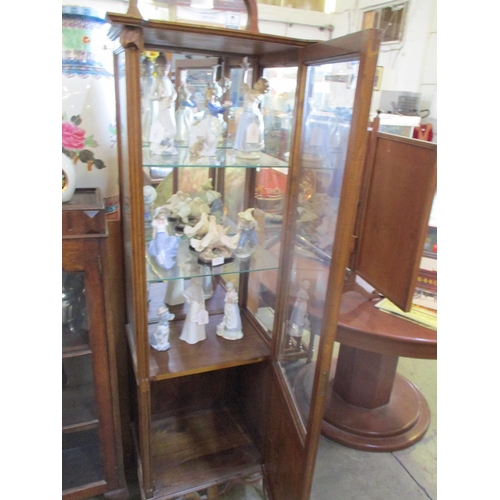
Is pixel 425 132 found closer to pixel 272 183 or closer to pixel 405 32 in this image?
pixel 405 32

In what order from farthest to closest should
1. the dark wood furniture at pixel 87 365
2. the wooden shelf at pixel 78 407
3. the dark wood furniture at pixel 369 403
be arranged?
the dark wood furniture at pixel 369 403 → the wooden shelf at pixel 78 407 → the dark wood furniture at pixel 87 365

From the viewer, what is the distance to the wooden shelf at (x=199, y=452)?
153cm

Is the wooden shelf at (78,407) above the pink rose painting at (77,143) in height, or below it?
below

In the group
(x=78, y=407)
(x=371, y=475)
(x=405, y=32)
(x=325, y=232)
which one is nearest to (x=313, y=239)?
(x=325, y=232)

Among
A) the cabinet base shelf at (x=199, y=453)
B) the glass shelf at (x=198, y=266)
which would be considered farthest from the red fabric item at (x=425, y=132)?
the cabinet base shelf at (x=199, y=453)

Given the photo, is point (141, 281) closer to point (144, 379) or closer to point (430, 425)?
point (144, 379)

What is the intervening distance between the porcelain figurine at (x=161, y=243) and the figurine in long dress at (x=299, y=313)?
0.44 meters

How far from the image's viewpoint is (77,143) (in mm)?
1354

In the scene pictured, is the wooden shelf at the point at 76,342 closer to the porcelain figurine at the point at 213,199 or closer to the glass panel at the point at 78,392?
the glass panel at the point at 78,392

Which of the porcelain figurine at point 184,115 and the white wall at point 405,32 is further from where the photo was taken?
the white wall at point 405,32

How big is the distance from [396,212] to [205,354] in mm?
851

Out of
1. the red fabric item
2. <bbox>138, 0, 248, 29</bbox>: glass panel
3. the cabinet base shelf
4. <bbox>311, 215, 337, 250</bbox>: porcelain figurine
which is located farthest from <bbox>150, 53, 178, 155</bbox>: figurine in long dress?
the red fabric item

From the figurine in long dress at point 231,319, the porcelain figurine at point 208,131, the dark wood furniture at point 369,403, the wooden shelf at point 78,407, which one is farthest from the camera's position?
the dark wood furniture at point 369,403

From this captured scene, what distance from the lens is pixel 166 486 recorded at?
1.50 m
